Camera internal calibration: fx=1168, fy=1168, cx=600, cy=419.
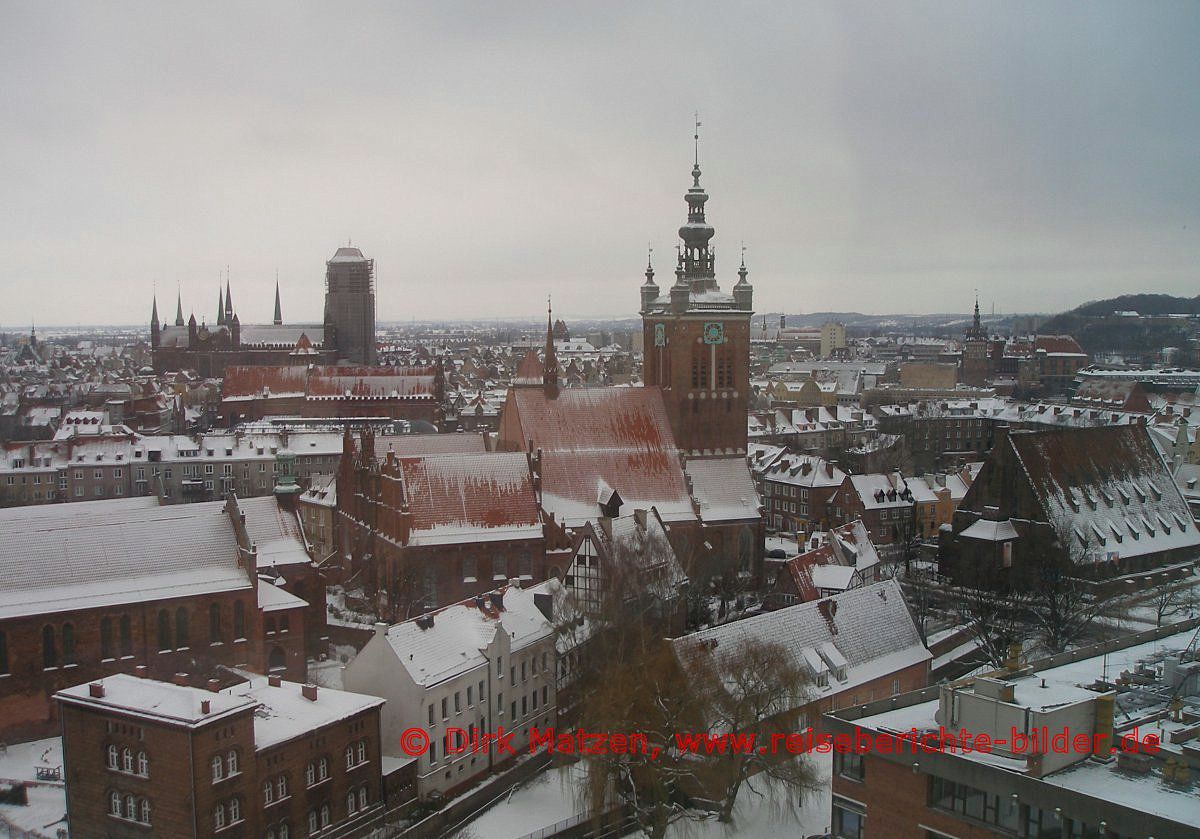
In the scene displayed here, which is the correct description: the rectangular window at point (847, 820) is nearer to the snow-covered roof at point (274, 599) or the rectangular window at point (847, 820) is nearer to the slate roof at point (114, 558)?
the snow-covered roof at point (274, 599)

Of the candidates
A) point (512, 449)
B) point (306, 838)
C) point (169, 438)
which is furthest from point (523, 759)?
point (169, 438)

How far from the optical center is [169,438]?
10625cm

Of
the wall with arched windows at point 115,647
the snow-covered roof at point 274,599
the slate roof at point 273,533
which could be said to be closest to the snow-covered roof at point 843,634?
the snow-covered roof at point 274,599

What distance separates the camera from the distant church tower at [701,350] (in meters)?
71.6

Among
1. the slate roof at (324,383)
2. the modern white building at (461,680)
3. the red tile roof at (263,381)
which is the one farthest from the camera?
the red tile roof at (263,381)

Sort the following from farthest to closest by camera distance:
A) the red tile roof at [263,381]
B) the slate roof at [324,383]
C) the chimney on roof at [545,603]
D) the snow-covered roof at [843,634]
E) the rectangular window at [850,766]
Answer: the red tile roof at [263,381] < the slate roof at [324,383] < the chimney on roof at [545,603] < the snow-covered roof at [843,634] < the rectangular window at [850,766]

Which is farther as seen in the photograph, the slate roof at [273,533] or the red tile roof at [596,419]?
the red tile roof at [596,419]

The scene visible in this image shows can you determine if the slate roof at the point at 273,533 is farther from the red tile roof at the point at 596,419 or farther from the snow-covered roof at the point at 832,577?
the snow-covered roof at the point at 832,577

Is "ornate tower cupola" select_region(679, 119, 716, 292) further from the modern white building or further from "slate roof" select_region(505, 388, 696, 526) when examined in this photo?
the modern white building

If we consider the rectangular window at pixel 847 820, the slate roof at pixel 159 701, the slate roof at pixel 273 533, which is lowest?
the rectangular window at pixel 847 820

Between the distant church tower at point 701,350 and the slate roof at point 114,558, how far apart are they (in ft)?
96.1

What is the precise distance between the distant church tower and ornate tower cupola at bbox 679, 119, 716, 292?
6 centimetres

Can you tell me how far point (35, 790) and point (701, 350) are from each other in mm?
43744

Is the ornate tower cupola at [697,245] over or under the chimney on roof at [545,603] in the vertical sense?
over
